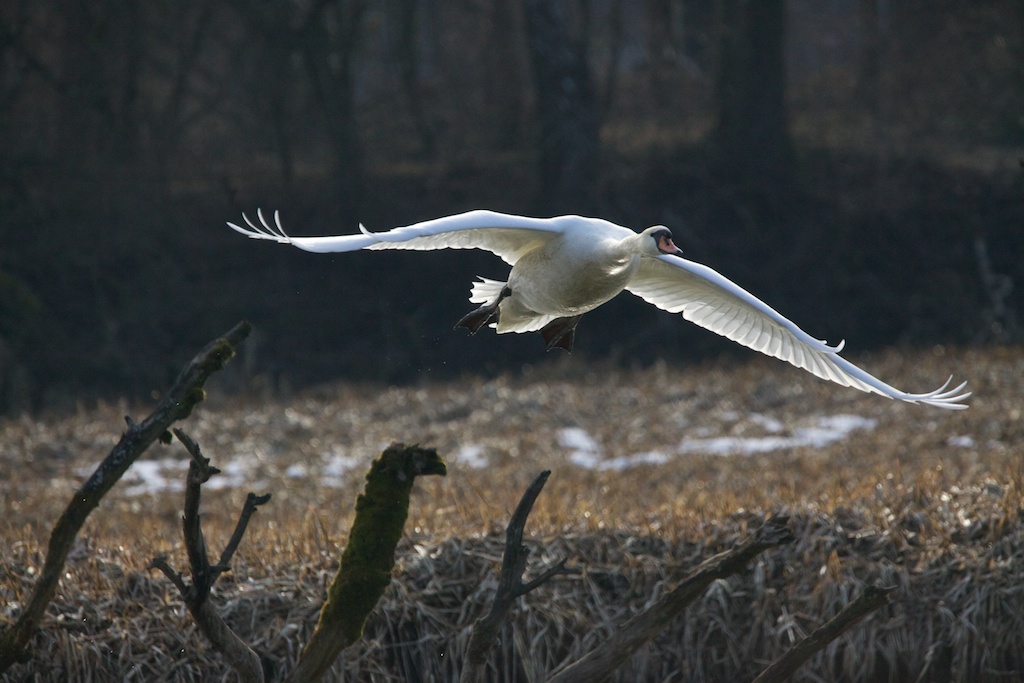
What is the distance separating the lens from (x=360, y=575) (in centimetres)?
474

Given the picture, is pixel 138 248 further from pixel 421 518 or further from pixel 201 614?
pixel 201 614

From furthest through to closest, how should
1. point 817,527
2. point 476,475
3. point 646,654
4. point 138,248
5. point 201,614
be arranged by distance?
point 138,248
point 476,475
point 817,527
point 646,654
point 201,614

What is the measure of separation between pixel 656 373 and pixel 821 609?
7743 millimetres

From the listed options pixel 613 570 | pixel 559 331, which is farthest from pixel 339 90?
pixel 613 570

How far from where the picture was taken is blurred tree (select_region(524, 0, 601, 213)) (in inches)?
713

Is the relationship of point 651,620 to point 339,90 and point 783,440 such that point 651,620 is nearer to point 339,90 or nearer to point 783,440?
point 783,440

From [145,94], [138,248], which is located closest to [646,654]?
[138,248]

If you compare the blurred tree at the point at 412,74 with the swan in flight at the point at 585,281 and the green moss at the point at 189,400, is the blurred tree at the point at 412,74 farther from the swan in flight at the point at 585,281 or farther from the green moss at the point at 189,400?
the green moss at the point at 189,400

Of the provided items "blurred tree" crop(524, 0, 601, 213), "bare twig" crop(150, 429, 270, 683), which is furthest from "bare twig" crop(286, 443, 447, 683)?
"blurred tree" crop(524, 0, 601, 213)

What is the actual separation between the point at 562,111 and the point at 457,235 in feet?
42.6

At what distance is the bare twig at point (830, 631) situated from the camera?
14.4ft

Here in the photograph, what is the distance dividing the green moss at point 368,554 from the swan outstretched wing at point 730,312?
204cm

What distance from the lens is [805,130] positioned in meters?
22.5

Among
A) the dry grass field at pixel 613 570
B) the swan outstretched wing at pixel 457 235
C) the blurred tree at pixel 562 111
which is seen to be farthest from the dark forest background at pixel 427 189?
the swan outstretched wing at pixel 457 235
